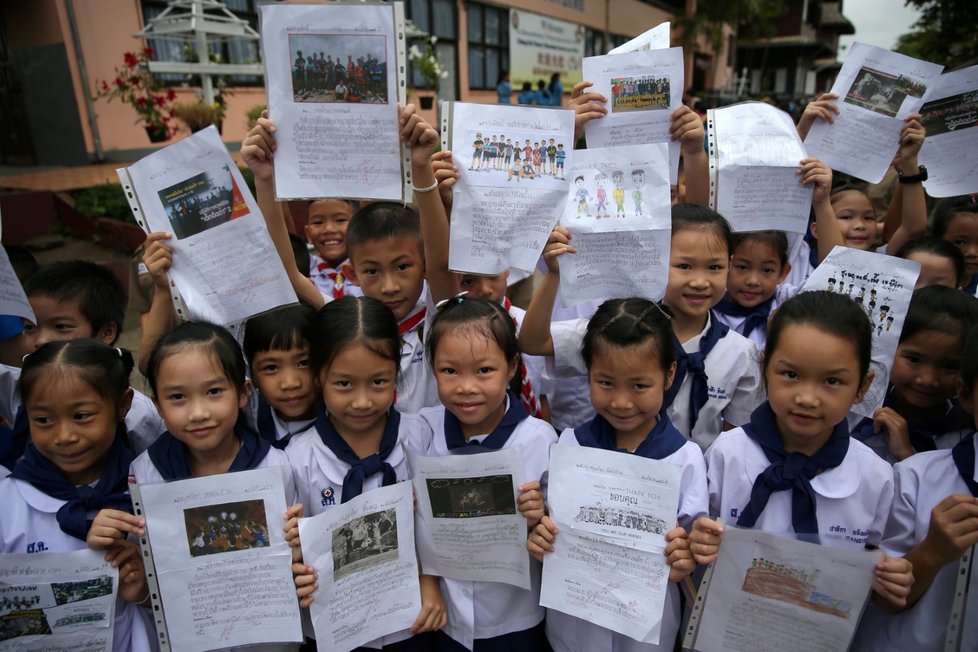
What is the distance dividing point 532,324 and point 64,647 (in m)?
1.62

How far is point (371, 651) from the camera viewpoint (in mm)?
1896

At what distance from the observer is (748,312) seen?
2441 millimetres

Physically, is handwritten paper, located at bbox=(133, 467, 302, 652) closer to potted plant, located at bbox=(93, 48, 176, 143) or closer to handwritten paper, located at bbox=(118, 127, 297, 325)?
handwritten paper, located at bbox=(118, 127, 297, 325)

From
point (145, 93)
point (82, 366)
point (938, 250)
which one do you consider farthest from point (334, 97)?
point (145, 93)

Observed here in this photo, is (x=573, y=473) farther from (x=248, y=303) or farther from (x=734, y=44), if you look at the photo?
(x=734, y=44)

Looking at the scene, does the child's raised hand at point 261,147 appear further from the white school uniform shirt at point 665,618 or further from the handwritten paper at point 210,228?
the white school uniform shirt at point 665,618

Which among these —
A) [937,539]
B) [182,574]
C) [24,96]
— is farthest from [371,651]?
[24,96]

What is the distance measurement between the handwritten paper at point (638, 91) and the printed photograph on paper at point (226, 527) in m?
1.80

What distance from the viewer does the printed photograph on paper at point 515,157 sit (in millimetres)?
→ 2039

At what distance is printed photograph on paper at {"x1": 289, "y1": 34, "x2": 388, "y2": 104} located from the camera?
1.93 metres

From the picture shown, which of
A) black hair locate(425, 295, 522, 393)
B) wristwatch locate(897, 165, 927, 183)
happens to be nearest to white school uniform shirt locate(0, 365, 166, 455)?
black hair locate(425, 295, 522, 393)

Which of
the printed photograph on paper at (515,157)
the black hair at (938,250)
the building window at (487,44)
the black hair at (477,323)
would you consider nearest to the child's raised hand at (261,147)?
the printed photograph on paper at (515,157)

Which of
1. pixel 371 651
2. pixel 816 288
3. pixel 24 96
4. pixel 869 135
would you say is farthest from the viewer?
pixel 24 96

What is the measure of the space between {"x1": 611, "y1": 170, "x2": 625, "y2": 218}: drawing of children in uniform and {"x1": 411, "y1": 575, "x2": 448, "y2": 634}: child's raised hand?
4.46 ft
